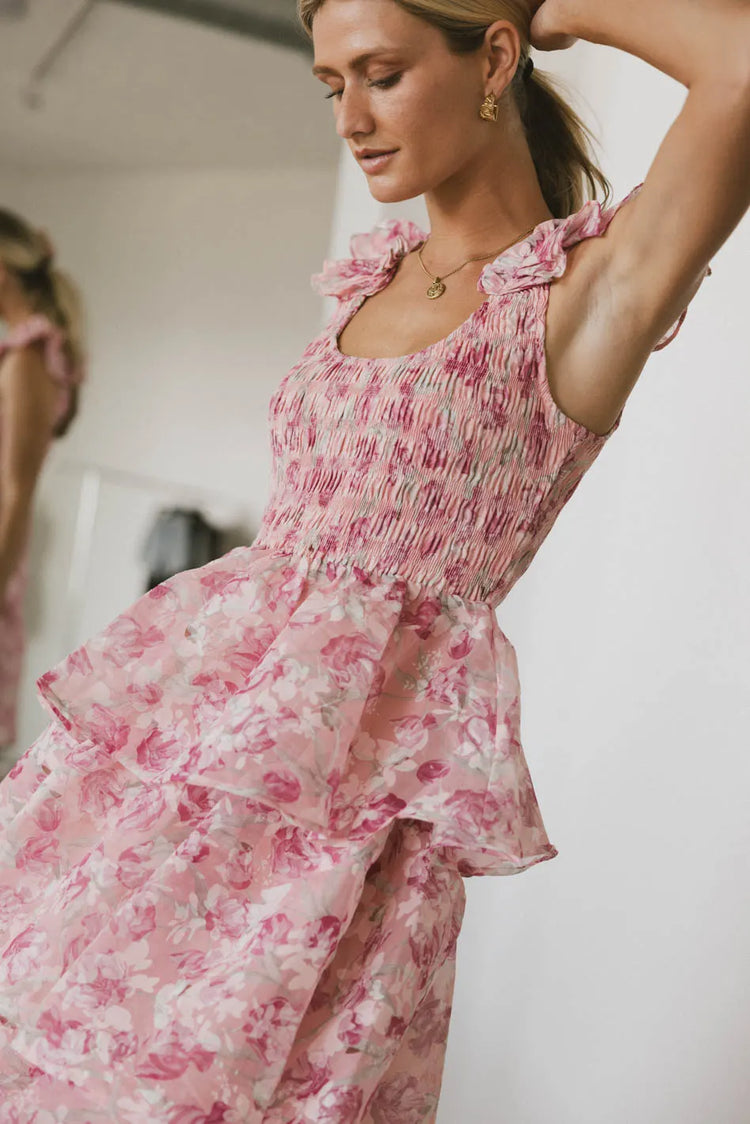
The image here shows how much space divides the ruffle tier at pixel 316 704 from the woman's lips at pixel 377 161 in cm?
34

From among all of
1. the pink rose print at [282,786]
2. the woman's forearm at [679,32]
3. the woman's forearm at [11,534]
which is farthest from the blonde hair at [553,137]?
the woman's forearm at [11,534]

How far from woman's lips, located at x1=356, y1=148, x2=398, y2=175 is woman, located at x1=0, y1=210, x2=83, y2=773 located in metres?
1.99

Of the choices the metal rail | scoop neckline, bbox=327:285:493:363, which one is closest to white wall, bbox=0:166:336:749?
the metal rail

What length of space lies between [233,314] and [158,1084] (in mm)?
2386

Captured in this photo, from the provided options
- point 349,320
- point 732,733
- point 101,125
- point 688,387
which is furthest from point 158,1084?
point 101,125

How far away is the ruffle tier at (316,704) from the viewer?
3.30ft

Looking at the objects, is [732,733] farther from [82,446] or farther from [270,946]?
[82,446]

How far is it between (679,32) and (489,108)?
0.73 feet

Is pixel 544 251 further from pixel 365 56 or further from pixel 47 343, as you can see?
pixel 47 343

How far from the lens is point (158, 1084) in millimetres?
931

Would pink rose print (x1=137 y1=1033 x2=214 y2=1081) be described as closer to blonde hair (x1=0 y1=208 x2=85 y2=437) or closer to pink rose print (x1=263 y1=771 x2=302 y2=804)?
pink rose print (x1=263 y1=771 x2=302 y2=804)

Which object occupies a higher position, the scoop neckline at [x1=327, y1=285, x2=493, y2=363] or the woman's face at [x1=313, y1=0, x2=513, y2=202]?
the woman's face at [x1=313, y1=0, x2=513, y2=202]

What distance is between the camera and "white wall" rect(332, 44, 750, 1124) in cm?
163

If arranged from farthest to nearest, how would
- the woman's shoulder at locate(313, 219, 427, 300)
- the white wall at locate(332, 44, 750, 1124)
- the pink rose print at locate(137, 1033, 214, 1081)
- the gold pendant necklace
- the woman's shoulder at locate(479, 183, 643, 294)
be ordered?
the white wall at locate(332, 44, 750, 1124), the woman's shoulder at locate(313, 219, 427, 300), the gold pendant necklace, the woman's shoulder at locate(479, 183, 643, 294), the pink rose print at locate(137, 1033, 214, 1081)
